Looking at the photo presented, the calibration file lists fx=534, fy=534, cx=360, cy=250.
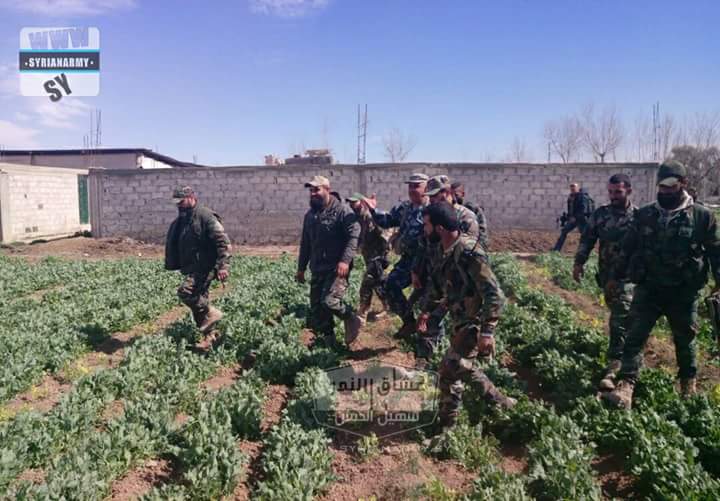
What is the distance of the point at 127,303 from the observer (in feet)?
33.1

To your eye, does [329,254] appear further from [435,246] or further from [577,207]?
[577,207]

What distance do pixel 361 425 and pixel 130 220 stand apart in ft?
63.1

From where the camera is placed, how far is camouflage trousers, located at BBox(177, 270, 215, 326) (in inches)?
290

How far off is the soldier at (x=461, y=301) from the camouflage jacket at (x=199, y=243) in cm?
359

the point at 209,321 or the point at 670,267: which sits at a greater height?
the point at 670,267

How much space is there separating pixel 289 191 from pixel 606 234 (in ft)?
52.0

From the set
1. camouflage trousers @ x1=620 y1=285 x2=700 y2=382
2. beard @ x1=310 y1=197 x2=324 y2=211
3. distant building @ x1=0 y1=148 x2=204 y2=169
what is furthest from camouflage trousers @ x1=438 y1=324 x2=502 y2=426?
distant building @ x1=0 y1=148 x2=204 y2=169

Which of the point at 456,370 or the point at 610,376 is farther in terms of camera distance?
the point at 610,376

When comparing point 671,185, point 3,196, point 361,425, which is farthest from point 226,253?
point 3,196

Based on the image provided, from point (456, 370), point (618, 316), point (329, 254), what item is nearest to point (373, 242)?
point (329, 254)

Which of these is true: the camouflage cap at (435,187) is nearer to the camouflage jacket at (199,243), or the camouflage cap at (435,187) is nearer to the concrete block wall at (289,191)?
the camouflage jacket at (199,243)

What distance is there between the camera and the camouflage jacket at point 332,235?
6.74 m

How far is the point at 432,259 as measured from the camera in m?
4.96

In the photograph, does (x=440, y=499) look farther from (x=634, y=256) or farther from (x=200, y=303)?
(x=200, y=303)
